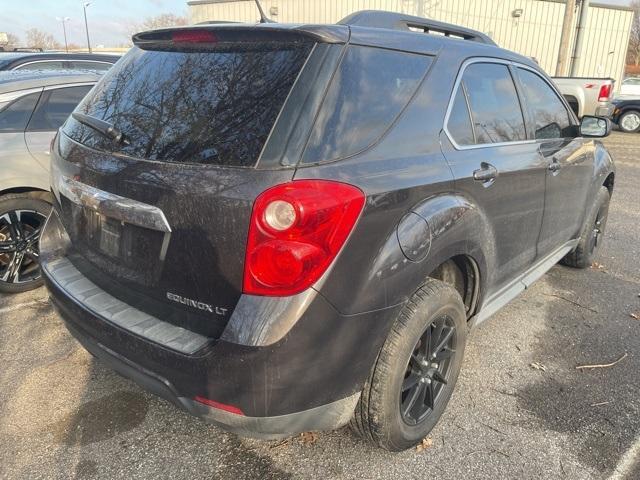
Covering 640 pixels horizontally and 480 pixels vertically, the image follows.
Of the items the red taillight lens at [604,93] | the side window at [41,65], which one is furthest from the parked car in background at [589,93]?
the side window at [41,65]

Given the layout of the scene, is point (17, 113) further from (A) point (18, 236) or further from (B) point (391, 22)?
(B) point (391, 22)

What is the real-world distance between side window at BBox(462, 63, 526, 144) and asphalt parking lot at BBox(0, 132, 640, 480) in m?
1.38

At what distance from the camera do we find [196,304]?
184 cm

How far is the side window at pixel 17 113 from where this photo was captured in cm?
384

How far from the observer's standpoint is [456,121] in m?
2.43

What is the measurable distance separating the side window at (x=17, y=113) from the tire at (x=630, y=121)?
1798 cm

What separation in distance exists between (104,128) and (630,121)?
18810mm

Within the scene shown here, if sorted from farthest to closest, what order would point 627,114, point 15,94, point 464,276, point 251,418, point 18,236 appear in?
point 627,114
point 15,94
point 18,236
point 464,276
point 251,418


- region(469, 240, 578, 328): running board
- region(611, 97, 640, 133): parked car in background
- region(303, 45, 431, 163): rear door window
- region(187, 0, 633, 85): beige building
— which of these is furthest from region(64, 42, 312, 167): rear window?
region(187, 0, 633, 85): beige building

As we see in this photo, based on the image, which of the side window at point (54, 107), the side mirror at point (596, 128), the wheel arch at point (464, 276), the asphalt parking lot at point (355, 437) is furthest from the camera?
the side window at point (54, 107)

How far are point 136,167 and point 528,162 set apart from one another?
2.14 meters

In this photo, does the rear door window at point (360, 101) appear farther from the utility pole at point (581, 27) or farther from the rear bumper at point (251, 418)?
the utility pole at point (581, 27)

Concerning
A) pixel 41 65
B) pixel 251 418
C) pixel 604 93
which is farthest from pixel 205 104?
pixel 604 93

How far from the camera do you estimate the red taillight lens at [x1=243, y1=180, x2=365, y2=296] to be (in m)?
1.68
